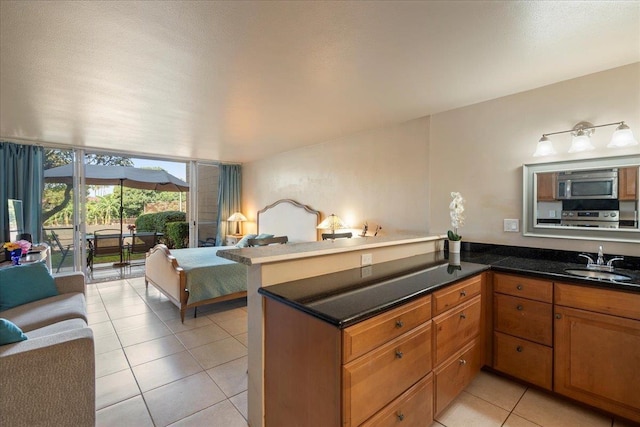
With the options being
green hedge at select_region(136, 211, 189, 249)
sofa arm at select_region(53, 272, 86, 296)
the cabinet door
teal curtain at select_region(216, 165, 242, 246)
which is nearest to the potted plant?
the cabinet door

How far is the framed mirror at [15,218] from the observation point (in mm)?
3803

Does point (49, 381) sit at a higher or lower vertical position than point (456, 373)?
higher

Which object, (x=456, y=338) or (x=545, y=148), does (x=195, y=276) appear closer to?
(x=456, y=338)

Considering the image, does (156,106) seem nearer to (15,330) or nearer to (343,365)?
(15,330)

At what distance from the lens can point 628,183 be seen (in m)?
2.11

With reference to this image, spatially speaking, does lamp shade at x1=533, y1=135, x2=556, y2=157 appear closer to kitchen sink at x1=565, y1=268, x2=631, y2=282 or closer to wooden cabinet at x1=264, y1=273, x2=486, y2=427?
kitchen sink at x1=565, y1=268, x2=631, y2=282

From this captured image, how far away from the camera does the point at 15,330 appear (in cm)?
154

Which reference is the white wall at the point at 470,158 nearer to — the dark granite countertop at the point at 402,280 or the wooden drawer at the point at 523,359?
the dark granite countertop at the point at 402,280

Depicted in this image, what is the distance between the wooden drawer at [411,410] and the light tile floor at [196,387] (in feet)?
0.99

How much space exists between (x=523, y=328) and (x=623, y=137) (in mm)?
1536

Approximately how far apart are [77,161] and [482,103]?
19.8ft

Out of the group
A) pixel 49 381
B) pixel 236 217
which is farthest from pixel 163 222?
pixel 49 381

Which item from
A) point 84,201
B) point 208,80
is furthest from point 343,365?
point 84,201

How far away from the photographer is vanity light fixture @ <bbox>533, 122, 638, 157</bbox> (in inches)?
79.1
